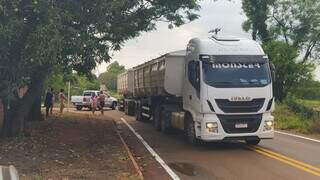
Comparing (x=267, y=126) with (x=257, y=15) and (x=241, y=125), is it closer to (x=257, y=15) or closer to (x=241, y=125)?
(x=241, y=125)

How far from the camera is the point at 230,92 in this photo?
18.2m

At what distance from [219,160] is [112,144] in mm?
5128

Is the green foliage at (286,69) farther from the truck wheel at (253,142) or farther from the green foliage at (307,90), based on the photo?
the truck wheel at (253,142)

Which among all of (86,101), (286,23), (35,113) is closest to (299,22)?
(286,23)

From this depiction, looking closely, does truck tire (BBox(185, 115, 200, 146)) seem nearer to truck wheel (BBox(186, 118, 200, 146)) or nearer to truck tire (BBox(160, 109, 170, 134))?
truck wheel (BBox(186, 118, 200, 146))

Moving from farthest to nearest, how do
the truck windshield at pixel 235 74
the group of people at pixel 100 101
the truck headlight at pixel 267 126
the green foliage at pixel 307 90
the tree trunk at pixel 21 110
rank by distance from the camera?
the green foliage at pixel 307 90, the group of people at pixel 100 101, the tree trunk at pixel 21 110, the truck headlight at pixel 267 126, the truck windshield at pixel 235 74

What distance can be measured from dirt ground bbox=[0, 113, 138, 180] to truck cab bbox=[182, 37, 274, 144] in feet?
8.89

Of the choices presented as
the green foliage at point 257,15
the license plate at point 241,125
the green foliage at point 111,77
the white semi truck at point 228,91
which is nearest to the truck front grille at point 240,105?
the white semi truck at point 228,91

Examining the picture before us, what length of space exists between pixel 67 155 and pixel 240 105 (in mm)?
5270

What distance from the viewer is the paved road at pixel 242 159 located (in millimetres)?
13633

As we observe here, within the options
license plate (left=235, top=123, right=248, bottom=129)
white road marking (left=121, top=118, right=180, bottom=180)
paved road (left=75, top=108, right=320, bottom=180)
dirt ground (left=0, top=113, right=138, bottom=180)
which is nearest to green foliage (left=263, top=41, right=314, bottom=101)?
paved road (left=75, top=108, right=320, bottom=180)

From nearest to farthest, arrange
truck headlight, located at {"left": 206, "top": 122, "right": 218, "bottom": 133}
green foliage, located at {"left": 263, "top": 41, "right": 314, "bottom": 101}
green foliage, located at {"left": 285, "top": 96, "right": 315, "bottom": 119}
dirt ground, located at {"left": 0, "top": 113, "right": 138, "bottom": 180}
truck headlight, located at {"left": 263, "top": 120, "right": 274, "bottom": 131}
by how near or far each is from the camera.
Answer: dirt ground, located at {"left": 0, "top": 113, "right": 138, "bottom": 180} → truck headlight, located at {"left": 206, "top": 122, "right": 218, "bottom": 133} → truck headlight, located at {"left": 263, "top": 120, "right": 274, "bottom": 131} → green foliage, located at {"left": 285, "top": 96, "right": 315, "bottom": 119} → green foliage, located at {"left": 263, "top": 41, "right": 314, "bottom": 101}

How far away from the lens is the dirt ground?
13.3 meters

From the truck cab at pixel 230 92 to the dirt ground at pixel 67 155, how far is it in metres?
2.71
